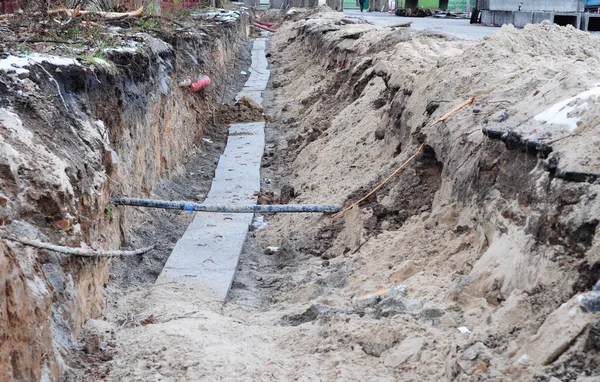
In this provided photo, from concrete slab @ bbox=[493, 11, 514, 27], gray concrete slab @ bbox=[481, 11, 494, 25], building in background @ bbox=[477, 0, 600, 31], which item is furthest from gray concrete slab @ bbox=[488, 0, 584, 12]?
gray concrete slab @ bbox=[481, 11, 494, 25]

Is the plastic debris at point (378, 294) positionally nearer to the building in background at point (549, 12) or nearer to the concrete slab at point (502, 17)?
the building in background at point (549, 12)

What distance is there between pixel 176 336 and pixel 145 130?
3.65 metres

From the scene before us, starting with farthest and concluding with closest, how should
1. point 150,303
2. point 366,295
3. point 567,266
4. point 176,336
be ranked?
point 150,303 < point 366,295 < point 176,336 < point 567,266

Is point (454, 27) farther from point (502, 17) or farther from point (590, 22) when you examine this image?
point (590, 22)

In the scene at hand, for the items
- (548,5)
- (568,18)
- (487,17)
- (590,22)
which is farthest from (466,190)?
(487,17)

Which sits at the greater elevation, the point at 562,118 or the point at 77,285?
the point at 562,118

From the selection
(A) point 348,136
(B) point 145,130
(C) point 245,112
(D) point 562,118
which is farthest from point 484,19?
(D) point 562,118

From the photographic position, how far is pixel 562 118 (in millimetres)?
4125

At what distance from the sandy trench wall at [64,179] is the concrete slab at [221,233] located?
1.89 ft

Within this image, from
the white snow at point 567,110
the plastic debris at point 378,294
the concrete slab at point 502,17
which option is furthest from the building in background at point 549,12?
the plastic debris at point 378,294

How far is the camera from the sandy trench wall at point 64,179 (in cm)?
329

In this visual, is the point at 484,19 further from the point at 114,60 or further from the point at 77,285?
the point at 77,285

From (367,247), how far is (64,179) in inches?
94.4

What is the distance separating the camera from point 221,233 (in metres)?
6.68
